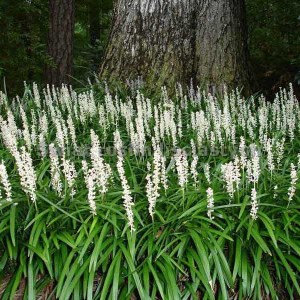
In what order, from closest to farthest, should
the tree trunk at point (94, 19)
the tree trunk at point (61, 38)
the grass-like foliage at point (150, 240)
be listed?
the grass-like foliage at point (150, 240) < the tree trunk at point (61, 38) < the tree trunk at point (94, 19)

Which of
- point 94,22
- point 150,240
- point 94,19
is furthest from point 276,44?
point 150,240

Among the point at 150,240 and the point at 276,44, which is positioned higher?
the point at 276,44

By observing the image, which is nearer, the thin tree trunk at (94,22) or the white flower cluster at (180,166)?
the white flower cluster at (180,166)

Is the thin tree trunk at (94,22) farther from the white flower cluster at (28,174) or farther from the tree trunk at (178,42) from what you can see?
the white flower cluster at (28,174)

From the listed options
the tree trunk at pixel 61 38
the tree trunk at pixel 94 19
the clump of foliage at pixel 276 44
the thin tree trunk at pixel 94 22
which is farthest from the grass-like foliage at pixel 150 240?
the tree trunk at pixel 94 19

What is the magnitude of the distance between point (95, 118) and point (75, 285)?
9.85ft

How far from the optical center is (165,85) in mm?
6418

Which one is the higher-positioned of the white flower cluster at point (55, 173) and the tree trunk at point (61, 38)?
the tree trunk at point (61, 38)

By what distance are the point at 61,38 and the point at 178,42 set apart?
3936 millimetres

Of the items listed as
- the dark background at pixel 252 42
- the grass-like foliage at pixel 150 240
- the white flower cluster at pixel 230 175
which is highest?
A: the dark background at pixel 252 42

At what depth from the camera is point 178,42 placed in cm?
641

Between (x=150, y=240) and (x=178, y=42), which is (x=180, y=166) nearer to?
(x=150, y=240)

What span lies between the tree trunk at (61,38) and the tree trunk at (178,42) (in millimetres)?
3132

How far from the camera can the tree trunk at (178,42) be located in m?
6.38
